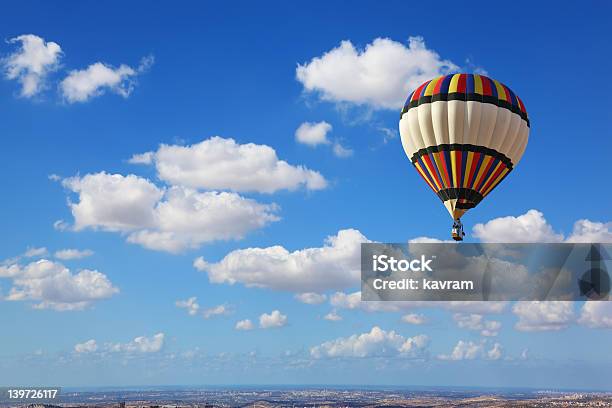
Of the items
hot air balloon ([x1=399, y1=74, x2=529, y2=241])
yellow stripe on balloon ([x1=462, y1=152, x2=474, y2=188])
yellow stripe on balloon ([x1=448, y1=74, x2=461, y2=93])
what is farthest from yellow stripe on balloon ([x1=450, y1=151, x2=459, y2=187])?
yellow stripe on balloon ([x1=448, y1=74, x2=461, y2=93])

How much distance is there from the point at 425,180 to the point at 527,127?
7472 mm

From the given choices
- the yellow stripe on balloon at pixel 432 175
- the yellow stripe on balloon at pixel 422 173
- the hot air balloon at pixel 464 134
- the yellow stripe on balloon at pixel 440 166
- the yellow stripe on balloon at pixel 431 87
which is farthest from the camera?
the yellow stripe on balloon at pixel 422 173

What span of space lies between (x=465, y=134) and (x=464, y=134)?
0.06 meters

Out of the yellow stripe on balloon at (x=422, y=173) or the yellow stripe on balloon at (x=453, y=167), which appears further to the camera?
the yellow stripe on balloon at (x=422, y=173)

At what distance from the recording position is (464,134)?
44.2 metres

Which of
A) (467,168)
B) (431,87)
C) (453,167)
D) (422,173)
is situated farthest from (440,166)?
(431,87)

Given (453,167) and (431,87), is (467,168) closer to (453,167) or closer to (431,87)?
(453,167)

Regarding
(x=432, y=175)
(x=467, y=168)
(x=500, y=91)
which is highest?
(x=500, y=91)

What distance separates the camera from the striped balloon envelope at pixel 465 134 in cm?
4425

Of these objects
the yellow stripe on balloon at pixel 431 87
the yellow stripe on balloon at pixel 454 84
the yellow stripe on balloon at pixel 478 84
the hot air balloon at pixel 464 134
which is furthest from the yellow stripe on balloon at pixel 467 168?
the yellow stripe on balloon at pixel 431 87

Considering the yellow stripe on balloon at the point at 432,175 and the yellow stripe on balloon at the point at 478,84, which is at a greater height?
the yellow stripe on balloon at the point at 478,84

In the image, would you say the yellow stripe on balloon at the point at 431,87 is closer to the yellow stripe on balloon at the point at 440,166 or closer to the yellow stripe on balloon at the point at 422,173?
the yellow stripe on balloon at the point at 440,166

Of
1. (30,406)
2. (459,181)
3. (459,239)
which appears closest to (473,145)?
(459,181)

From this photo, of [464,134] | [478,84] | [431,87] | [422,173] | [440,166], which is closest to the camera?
[464,134]
